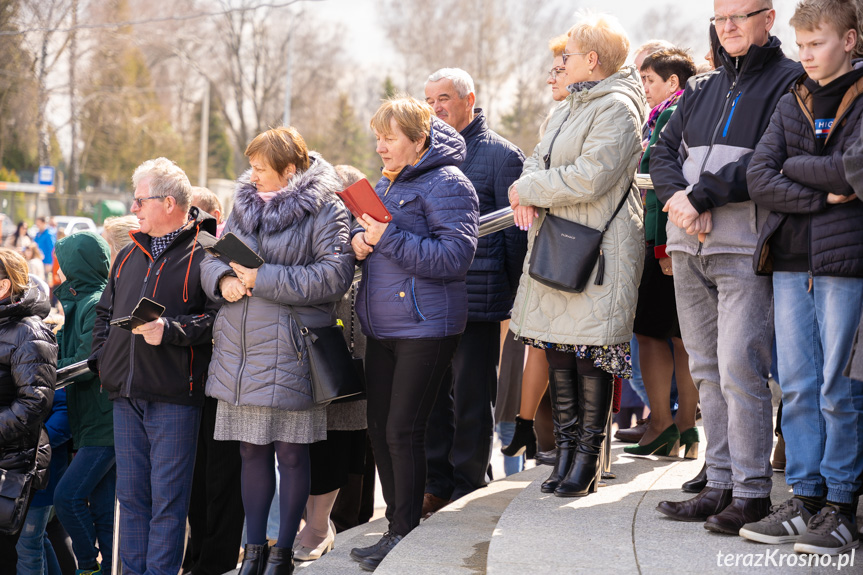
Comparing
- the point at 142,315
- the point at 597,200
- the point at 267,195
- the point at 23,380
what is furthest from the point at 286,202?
the point at 23,380

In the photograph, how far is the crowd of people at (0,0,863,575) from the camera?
128 inches

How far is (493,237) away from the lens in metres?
4.83

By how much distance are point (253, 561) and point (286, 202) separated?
4.99ft

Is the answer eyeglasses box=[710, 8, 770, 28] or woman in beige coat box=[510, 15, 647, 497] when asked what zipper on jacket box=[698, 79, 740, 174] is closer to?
eyeglasses box=[710, 8, 770, 28]

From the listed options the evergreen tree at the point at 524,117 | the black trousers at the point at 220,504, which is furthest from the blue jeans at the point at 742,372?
the evergreen tree at the point at 524,117

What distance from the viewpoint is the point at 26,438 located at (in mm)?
4504

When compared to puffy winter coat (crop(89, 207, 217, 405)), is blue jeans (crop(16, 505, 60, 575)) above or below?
below

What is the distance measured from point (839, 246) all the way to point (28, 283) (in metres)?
3.81

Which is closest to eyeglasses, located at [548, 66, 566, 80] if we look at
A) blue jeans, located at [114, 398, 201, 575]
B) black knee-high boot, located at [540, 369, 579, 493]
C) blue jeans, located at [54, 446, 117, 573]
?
black knee-high boot, located at [540, 369, 579, 493]

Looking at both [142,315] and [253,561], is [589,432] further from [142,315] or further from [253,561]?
[142,315]

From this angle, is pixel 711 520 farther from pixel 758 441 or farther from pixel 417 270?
pixel 417 270

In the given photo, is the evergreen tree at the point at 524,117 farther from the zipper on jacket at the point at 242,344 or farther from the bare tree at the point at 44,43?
the zipper on jacket at the point at 242,344

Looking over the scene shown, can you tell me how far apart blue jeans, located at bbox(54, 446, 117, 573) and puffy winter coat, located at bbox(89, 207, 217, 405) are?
657 millimetres

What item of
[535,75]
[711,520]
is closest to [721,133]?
[711,520]
